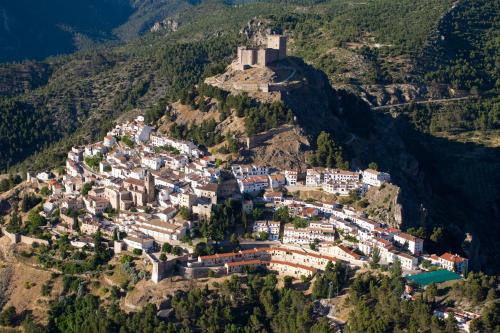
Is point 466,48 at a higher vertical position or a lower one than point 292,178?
higher

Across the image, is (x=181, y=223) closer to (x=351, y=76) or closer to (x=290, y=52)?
(x=351, y=76)

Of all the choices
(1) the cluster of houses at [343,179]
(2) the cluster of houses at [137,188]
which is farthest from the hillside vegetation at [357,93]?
(2) the cluster of houses at [137,188]

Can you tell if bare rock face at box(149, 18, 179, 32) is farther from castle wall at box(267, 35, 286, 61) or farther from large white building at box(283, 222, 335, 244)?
large white building at box(283, 222, 335, 244)

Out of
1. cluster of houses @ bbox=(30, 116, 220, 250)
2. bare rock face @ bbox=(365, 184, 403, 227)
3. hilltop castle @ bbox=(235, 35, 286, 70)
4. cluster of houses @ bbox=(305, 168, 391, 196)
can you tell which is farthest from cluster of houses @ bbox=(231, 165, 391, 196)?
hilltop castle @ bbox=(235, 35, 286, 70)

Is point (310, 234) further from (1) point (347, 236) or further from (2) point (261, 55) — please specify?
(2) point (261, 55)

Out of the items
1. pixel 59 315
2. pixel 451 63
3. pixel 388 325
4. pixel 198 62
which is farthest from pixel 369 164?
pixel 198 62

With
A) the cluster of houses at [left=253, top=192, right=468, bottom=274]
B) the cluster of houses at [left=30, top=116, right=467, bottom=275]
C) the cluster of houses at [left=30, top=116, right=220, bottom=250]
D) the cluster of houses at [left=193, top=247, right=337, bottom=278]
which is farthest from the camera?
the cluster of houses at [left=30, top=116, right=220, bottom=250]

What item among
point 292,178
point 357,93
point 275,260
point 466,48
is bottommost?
point 275,260

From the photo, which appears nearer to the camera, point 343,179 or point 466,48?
point 343,179

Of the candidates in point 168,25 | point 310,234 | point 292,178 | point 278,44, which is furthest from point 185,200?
point 168,25
